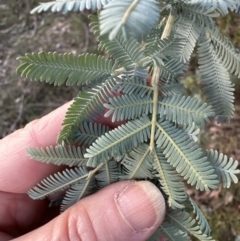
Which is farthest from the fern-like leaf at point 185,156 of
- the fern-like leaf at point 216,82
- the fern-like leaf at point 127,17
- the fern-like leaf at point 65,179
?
the fern-like leaf at point 127,17

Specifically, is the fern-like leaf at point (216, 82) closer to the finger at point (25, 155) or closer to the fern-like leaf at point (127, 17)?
the fern-like leaf at point (127, 17)

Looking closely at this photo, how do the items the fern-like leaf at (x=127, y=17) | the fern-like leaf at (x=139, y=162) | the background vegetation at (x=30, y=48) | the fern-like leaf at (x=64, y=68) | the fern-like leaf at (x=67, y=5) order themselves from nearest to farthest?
the fern-like leaf at (x=127, y=17) < the fern-like leaf at (x=67, y=5) < the fern-like leaf at (x=64, y=68) < the fern-like leaf at (x=139, y=162) < the background vegetation at (x=30, y=48)

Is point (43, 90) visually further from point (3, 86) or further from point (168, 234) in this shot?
point (168, 234)

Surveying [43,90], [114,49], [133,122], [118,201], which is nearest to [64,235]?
[118,201]

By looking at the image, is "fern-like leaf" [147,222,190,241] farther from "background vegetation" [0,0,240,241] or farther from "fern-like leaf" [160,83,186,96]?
"background vegetation" [0,0,240,241]

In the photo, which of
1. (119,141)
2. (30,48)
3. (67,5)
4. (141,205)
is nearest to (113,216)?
(141,205)

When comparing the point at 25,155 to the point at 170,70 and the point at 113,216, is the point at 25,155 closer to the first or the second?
the point at 113,216
